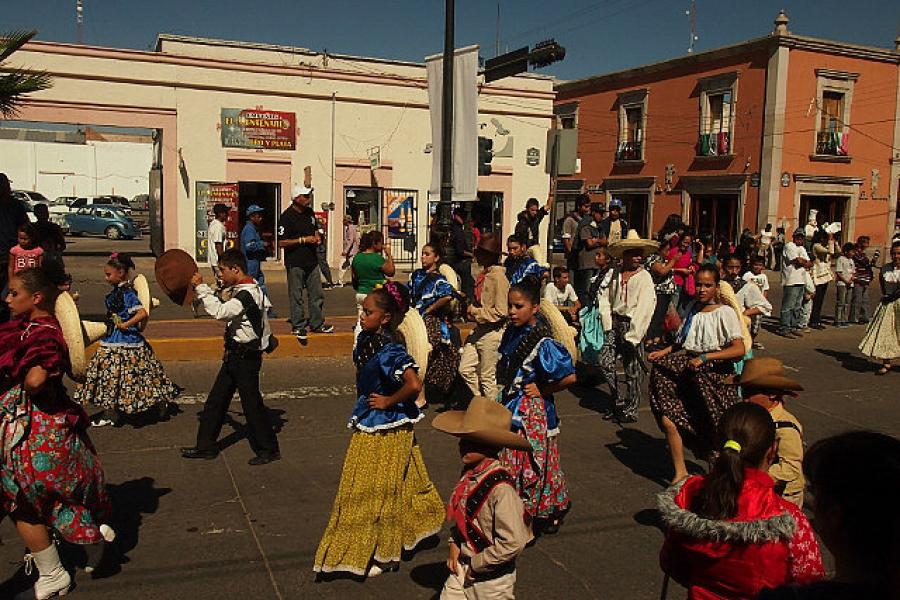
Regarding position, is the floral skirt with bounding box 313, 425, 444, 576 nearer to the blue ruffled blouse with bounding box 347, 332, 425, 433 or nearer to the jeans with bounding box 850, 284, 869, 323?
the blue ruffled blouse with bounding box 347, 332, 425, 433

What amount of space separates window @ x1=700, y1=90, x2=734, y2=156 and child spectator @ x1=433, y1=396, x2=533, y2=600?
29.7m

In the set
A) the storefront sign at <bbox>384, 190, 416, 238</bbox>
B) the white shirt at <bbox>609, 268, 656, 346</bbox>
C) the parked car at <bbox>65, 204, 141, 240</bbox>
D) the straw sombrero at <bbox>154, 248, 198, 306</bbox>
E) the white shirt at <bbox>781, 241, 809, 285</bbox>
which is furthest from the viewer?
the parked car at <bbox>65, 204, 141, 240</bbox>

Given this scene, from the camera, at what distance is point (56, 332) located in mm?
3924

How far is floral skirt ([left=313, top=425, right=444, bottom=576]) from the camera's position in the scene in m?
4.30

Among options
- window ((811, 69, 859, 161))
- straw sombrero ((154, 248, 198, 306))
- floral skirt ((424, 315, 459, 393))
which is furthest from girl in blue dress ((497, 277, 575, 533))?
window ((811, 69, 859, 161))

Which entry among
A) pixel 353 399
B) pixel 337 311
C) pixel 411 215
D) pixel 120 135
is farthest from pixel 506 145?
pixel 120 135

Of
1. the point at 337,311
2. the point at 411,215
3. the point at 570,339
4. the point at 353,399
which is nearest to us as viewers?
the point at 570,339

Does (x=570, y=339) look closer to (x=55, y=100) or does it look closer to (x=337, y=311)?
(x=337, y=311)

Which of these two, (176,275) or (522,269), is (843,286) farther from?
(176,275)

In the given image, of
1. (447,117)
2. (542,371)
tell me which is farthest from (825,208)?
(542,371)

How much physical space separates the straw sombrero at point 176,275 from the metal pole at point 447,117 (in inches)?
217

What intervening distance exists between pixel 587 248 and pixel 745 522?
956 centimetres

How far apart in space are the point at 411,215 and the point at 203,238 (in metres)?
5.70

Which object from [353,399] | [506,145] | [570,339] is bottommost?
[353,399]
